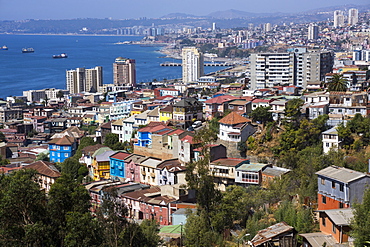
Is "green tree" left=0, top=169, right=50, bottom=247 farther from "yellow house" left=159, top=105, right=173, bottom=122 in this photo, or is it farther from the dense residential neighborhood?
A: "yellow house" left=159, top=105, right=173, bottom=122

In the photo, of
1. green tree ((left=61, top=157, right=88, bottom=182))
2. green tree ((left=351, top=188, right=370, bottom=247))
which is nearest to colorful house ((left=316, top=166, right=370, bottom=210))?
green tree ((left=351, top=188, right=370, bottom=247))

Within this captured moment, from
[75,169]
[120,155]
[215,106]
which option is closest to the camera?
[120,155]

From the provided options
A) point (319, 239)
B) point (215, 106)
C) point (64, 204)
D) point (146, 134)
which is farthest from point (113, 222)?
point (215, 106)

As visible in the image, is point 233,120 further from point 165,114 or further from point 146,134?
point 165,114

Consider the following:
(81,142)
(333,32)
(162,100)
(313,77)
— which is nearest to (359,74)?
(313,77)

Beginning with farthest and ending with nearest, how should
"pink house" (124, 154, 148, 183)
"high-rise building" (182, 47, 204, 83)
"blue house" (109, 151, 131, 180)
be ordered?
"high-rise building" (182, 47, 204, 83), "blue house" (109, 151, 131, 180), "pink house" (124, 154, 148, 183)

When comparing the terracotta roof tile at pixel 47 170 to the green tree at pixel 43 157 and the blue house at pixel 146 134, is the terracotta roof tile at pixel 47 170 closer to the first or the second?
the blue house at pixel 146 134

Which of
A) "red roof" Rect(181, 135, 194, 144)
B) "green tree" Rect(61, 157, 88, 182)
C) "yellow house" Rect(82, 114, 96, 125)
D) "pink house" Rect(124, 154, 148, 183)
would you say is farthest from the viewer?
"yellow house" Rect(82, 114, 96, 125)
